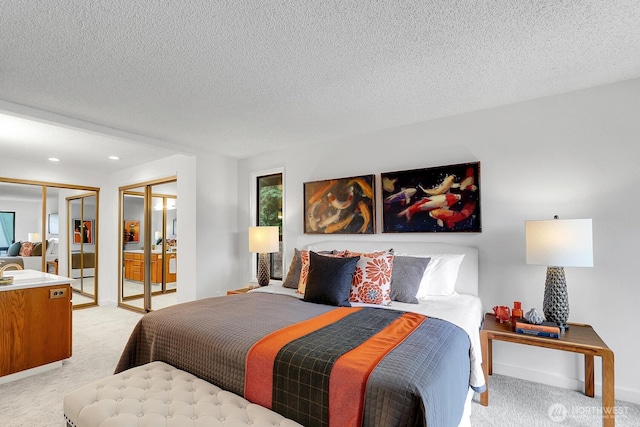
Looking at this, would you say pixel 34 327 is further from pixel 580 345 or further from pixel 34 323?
pixel 580 345

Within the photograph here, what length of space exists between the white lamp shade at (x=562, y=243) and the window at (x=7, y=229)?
21.3 ft

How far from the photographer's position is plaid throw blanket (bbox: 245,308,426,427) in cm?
131

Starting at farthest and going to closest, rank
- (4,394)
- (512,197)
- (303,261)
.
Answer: (303,261) < (512,197) < (4,394)

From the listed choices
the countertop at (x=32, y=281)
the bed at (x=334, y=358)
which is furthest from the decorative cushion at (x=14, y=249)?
the bed at (x=334, y=358)

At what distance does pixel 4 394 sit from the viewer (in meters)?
2.51

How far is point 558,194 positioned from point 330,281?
6.75ft

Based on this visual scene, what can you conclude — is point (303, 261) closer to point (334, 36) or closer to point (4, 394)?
point (334, 36)

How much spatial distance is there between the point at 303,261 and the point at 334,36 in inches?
79.4

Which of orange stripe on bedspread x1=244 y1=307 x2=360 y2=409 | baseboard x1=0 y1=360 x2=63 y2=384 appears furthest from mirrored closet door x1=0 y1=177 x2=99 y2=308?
orange stripe on bedspread x1=244 y1=307 x2=360 y2=409

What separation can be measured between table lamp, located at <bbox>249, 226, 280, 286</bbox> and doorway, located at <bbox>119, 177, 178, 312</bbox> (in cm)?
166

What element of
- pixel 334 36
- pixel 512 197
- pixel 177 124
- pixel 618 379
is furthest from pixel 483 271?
pixel 177 124

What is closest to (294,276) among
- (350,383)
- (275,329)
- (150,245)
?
(275,329)

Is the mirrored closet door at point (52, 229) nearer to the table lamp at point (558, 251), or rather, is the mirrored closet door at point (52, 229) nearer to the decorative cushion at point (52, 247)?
the decorative cushion at point (52, 247)

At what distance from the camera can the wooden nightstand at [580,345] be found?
1.89m
